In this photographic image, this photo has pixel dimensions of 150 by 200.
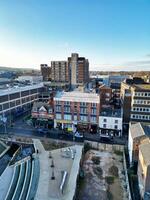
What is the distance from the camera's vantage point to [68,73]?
118 m

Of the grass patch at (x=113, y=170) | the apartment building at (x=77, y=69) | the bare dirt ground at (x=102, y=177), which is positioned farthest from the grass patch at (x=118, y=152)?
the apartment building at (x=77, y=69)

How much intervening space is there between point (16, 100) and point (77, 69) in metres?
57.9

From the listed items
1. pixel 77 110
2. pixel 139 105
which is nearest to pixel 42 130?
pixel 77 110

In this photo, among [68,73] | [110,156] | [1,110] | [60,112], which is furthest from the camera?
[68,73]

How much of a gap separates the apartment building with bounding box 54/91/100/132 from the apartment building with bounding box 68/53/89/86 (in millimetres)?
64302

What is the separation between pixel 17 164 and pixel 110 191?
18032mm

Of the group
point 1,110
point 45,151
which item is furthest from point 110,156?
point 1,110

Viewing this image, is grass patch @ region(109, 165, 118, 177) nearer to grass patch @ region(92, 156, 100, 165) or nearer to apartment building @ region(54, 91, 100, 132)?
grass patch @ region(92, 156, 100, 165)

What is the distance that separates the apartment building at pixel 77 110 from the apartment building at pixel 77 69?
64.3 metres

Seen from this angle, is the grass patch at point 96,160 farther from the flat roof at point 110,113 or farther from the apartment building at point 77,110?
the flat roof at point 110,113

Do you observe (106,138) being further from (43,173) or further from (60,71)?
(60,71)

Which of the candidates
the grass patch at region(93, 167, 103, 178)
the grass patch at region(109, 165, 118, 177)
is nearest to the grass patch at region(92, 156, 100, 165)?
the grass patch at region(93, 167, 103, 178)

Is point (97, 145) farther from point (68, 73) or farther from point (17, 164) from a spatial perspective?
point (68, 73)

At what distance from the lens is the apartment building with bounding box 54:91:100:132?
157 feet
